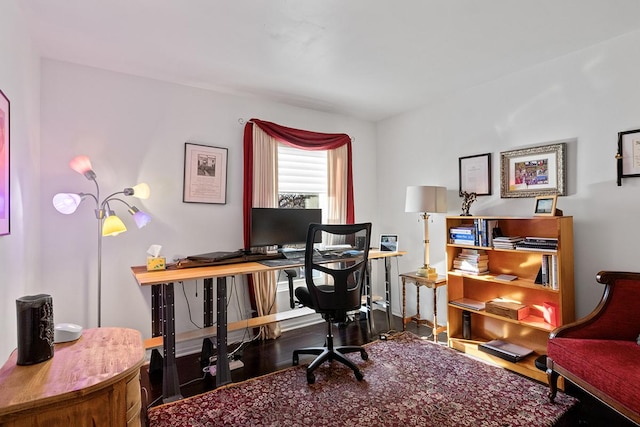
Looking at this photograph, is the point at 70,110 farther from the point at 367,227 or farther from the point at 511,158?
the point at 511,158

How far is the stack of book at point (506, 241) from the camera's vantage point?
8.54 feet

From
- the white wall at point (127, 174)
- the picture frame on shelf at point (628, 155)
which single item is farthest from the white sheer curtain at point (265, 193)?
the picture frame on shelf at point (628, 155)

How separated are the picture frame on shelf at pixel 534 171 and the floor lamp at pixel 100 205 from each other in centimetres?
305

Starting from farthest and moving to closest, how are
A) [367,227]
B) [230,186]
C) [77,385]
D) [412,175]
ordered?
[412,175], [230,186], [367,227], [77,385]

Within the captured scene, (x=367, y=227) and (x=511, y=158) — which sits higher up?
(x=511, y=158)

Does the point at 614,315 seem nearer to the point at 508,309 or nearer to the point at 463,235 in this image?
the point at 508,309

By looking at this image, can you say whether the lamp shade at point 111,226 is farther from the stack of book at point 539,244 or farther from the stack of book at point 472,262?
the stack of book at point 539,244

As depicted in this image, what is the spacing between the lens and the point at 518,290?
111 inches

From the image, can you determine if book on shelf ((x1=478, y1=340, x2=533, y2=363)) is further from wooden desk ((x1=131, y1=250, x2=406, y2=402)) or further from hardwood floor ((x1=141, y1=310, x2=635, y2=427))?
wooden desk ((x1=131, y1=250, x2=406, y2=402))

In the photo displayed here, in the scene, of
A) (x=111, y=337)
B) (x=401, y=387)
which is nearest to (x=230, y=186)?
(x=111, y=337)

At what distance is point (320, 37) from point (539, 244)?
221cm

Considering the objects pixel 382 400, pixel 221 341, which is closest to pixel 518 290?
pixel 382 400

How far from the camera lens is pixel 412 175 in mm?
3818

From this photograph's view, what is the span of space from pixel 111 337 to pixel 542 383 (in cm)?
276
